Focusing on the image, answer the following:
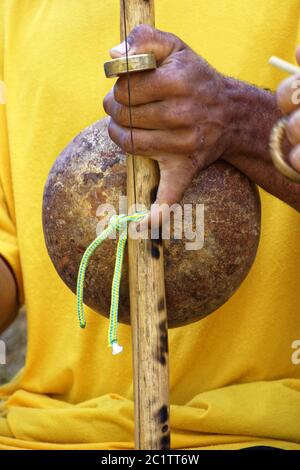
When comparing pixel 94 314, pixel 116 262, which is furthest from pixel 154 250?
pixel 94 314

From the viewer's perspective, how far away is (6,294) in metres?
2.25

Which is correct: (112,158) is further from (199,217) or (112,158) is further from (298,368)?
(298,368)

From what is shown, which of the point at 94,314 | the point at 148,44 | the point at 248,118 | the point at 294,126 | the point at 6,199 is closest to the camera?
the point at 294,126

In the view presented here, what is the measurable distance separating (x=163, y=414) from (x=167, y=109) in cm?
52

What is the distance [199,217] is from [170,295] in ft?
0.50

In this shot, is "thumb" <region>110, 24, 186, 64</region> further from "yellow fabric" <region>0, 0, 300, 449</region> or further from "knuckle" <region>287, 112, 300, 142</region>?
"yellow fabric" <region>0, 0, 300, 449</region>

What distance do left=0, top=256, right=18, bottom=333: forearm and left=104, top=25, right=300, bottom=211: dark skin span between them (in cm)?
83

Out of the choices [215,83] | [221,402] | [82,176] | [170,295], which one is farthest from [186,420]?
[215,83]

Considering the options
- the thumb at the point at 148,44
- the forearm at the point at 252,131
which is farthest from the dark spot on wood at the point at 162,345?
the thumb at the point at 148,44

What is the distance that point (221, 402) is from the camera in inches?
78.2

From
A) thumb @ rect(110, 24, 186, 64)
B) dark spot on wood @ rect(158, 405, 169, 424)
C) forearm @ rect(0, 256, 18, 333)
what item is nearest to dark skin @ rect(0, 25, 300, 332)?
thumb @ rect(110, 24, 186, 64)

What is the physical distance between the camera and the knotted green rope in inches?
57.8

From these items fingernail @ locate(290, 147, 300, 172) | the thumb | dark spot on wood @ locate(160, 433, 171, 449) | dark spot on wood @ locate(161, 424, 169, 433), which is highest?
the thumb

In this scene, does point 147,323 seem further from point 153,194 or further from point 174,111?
point 174,111
